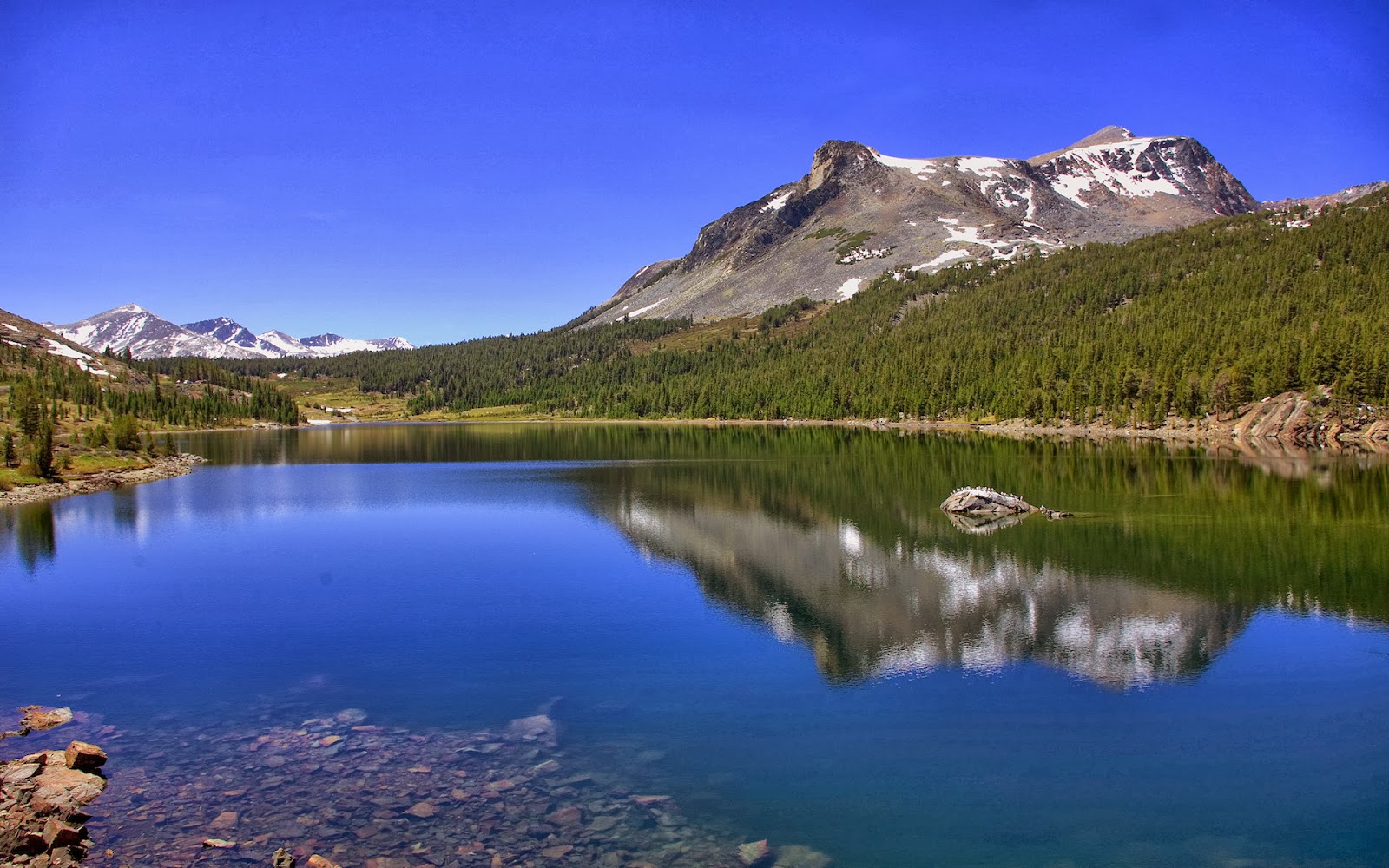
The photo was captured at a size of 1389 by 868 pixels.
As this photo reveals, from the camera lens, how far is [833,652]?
21578mm

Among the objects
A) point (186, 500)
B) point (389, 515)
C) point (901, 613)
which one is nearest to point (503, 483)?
point (389, 515)

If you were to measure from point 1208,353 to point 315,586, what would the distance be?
120 meters

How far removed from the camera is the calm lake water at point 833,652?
13.5m

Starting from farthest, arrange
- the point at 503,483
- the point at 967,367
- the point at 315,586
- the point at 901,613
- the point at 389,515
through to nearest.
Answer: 1. the point at 967,367
2. the point at 503,483
3. the point at 389,515
4. the point at 315,586
5. the point at 901,613

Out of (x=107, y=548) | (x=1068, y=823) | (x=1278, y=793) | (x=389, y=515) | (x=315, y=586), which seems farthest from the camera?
(x=389, y=515)

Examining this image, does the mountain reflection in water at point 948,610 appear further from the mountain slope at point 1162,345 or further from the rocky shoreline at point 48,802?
the mountain slope at point 1162,345

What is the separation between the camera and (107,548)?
38.4 m

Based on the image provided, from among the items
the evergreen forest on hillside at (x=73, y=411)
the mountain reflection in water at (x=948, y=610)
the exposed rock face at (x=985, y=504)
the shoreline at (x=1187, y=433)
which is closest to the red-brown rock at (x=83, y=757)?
the mountain reflection in water at (x=948, y=610)

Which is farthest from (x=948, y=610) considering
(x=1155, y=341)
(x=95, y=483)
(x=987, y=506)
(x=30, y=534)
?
(x=1155, y=341)

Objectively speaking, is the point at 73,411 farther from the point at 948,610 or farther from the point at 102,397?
the point at 948,610

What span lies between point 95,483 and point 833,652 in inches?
2667

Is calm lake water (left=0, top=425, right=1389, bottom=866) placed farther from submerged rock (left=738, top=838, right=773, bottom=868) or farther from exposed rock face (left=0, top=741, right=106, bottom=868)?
exposed rock face (left=0, top=741, right=106, bottom=868)

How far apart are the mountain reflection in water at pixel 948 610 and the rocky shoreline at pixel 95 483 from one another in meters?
47.6

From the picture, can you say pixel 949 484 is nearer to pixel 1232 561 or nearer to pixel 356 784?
pixel 1232 561
